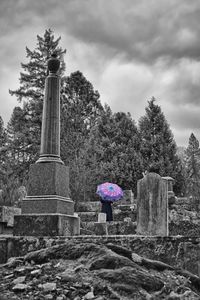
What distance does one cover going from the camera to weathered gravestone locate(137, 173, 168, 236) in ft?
23.9

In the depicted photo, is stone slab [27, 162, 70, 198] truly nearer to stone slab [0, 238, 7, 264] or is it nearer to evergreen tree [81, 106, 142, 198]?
stone slab [0, 238, 7, 264]

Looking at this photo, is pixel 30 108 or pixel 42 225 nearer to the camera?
pixel 42 225

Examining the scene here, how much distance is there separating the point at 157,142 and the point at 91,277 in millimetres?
23749

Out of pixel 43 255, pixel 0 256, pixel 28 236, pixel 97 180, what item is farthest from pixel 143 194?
pixel 97 180

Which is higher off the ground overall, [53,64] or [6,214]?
[53,64]

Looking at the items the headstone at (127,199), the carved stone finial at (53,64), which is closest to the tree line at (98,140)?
the headstone at (127,199)

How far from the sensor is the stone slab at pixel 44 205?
21.0 feet

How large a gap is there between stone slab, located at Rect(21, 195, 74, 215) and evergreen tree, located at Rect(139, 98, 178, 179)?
19.0 metres

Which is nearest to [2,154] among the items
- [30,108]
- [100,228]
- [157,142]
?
[30,108]

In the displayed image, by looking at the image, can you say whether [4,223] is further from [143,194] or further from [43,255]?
[43,255]

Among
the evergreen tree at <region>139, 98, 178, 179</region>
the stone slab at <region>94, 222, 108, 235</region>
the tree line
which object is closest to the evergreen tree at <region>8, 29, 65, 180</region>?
the tree line

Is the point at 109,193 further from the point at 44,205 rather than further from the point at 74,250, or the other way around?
the point at 74,250

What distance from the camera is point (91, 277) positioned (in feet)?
11.8

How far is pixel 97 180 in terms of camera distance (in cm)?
2219
